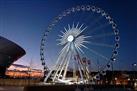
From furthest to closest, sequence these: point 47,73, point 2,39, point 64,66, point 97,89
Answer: point 2,39
point 47,73
point 64,66
point 97,89

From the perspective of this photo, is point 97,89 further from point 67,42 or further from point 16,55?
point 16,55

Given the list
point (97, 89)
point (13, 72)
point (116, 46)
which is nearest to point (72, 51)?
point (116, 46)

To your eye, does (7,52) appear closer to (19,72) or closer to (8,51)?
(8,51)

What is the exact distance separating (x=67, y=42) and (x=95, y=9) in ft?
19.3

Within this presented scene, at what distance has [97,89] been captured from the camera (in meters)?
32.2

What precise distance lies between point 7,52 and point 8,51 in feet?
1.17

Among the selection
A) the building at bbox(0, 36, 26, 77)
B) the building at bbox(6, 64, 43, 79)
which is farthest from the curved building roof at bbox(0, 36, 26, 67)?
the building at bbox(6, 64, 43, 79)

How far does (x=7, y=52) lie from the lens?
225 feet

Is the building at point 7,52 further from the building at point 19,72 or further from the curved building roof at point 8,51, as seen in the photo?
the building at point 19,72

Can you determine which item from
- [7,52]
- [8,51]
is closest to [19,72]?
[8,51]

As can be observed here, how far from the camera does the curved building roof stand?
65938 millimetres

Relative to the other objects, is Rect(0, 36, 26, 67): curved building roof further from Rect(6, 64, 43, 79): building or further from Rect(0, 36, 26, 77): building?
Rect(6, 64, 43, 79): building

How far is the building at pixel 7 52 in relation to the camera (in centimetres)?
6604

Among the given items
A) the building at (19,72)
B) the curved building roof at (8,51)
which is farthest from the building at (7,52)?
the building at (19,72)
